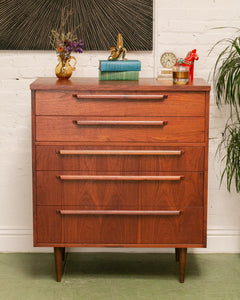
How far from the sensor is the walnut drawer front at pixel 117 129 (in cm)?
296

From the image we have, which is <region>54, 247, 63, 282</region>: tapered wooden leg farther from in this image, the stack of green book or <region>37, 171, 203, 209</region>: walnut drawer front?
the stack of green book

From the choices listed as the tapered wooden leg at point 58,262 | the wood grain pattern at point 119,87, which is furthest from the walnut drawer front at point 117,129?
the tapered wooden leg at point 58,262

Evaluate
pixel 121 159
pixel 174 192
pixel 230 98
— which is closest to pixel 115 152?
pixel 121 159

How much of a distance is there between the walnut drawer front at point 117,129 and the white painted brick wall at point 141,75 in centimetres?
61

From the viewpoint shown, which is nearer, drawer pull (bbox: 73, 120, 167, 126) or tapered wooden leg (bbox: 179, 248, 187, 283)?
drawer pull (bbox: 73, 120, 167, 126)

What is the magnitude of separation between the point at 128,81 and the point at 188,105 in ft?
1.30

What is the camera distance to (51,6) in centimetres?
340

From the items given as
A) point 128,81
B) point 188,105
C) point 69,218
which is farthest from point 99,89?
point 69,218

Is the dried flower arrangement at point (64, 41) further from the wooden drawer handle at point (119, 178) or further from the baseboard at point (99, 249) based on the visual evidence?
the baseboard at point (99, 249)

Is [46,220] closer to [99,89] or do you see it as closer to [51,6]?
[99,89]

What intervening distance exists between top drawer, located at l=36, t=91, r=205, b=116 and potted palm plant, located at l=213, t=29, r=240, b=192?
1.28ft

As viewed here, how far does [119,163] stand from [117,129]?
7.4 inches

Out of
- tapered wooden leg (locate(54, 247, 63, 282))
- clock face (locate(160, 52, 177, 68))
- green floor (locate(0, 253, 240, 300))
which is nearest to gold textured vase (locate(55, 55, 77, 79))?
clock face (locate(160, 52, 177, 68))

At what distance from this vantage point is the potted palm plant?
330 cm
